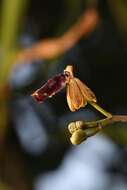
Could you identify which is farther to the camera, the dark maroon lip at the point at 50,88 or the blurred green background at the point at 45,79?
the blurred green background at the point at 45,79

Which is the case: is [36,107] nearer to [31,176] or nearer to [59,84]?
[31,176]

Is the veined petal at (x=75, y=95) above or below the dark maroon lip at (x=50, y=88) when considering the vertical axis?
below

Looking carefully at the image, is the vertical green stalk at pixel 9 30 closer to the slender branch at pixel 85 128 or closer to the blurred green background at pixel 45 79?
the blurred green background at pixel 45 79

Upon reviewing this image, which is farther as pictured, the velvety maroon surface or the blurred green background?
the blurred green background

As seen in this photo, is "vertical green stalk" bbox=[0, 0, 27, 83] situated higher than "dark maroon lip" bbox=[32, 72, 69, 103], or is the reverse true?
"vertical green stalk" bbox=[0, 0, 27, 83]

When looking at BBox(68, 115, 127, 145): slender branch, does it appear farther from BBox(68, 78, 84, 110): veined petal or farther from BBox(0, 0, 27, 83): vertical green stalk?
BBox(0, 0, 27, 83): vertical green stalk

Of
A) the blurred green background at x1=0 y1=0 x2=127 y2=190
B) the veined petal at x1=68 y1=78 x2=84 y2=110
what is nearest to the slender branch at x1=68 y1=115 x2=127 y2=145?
the veined petal at x1=68 y1=78 x2=84 y2=110

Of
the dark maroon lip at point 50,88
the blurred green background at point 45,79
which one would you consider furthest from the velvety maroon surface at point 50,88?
the blurred green background at point 45,79

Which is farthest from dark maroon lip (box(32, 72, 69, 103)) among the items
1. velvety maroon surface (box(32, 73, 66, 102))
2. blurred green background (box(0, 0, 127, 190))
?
blurred green background (box(0, 0, 127, 190))

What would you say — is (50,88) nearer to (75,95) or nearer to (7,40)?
(75,95)
